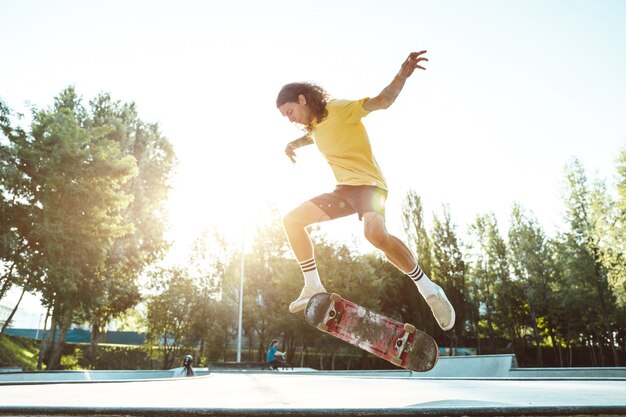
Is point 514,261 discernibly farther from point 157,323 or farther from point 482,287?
point 157,323

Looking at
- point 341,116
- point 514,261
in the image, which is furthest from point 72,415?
point 514,261

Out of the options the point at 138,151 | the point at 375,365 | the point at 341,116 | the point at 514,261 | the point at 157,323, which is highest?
the point at 138,151

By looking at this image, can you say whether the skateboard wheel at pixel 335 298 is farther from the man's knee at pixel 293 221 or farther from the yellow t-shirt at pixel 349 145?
the yellow t-shirt at pixel 349 145

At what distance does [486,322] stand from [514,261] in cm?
621

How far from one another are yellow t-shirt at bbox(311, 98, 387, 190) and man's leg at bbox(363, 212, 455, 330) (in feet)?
1.27

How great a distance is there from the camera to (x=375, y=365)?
32844 millimetres

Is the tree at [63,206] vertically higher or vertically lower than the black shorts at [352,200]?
higher

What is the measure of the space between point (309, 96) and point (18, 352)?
89.2 ft

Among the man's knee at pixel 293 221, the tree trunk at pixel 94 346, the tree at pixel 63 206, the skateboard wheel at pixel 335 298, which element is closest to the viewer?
the man's knee at pixel 293 221

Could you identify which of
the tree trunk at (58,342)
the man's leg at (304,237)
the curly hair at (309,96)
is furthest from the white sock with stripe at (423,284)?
the tree trunk at (58,342)

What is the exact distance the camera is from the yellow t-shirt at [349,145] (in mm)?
3875

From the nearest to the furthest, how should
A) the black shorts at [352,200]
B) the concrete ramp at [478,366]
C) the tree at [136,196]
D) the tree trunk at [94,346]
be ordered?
the black shorts at [352,200] < the concrete ramp at [478,366] < the tree at [136,196] < the tree trunk at [94,346]

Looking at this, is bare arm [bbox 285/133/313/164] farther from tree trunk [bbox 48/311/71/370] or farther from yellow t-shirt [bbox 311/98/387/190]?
tree trunk [bbox 48/311/71/370]

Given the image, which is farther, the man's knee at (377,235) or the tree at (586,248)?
the tree at (586,248)
